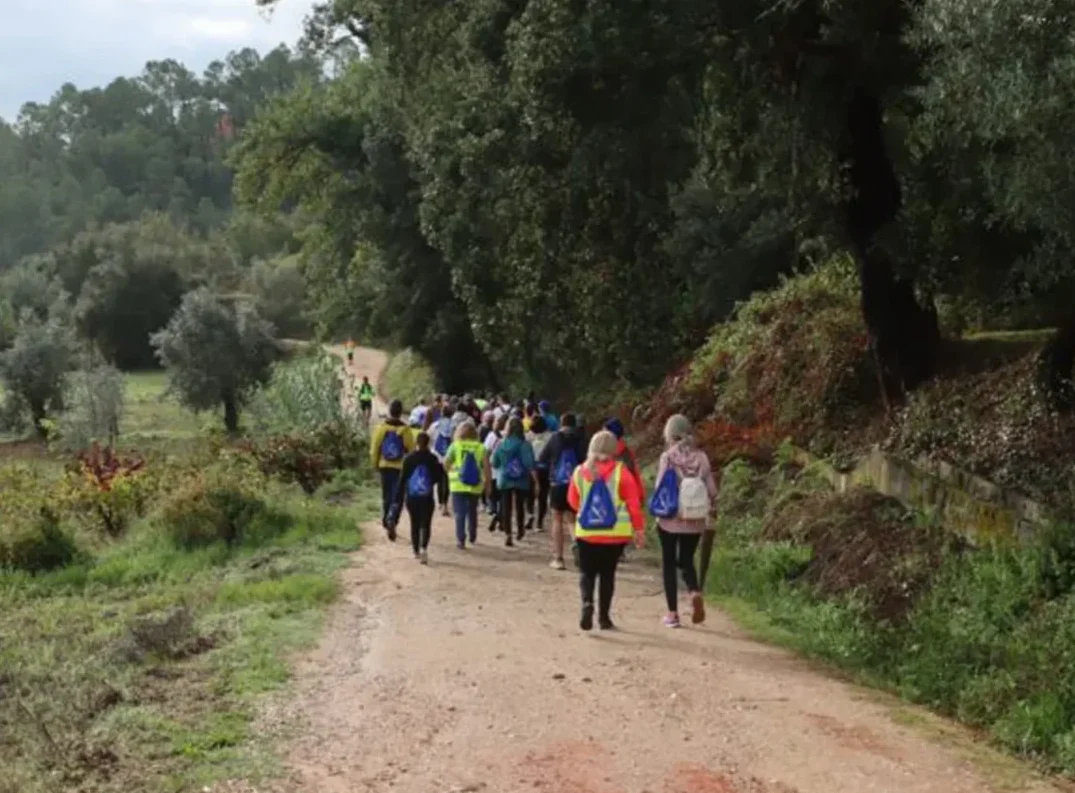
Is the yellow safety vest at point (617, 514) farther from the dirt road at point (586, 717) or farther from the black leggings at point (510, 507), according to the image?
the black leggings at point (510, 507)

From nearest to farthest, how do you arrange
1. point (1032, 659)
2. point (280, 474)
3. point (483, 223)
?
1. point (1032, 659)
2. point (280, 474)
3. point (483, 223)

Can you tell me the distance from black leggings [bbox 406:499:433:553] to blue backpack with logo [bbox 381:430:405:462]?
1288 millimetres

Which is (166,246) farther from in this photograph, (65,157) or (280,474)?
(65,157)

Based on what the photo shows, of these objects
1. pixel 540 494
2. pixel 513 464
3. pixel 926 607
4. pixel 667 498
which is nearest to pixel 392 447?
pixel 513 464

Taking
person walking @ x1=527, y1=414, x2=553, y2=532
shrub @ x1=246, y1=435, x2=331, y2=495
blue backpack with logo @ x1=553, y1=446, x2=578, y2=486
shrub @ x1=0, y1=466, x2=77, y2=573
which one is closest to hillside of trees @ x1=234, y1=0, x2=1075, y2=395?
person walking @ x1=527, y1=414, x2=553, y2=532

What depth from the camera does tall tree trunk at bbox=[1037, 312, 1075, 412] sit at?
11.7 m

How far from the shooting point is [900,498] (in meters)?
13.3

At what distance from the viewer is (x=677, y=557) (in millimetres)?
10977

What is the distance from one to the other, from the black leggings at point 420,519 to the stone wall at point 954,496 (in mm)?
4848

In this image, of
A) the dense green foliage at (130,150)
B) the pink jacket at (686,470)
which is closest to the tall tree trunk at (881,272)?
the pink jacket at (686,470)

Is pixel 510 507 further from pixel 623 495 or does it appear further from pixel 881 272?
pixel 623 495

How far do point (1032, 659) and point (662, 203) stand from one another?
425 inches

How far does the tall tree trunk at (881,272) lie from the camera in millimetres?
14641

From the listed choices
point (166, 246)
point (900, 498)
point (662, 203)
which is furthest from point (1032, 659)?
point (166, 246)
